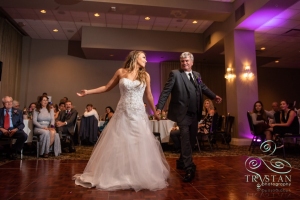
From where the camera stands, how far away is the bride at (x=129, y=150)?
2.13 metres

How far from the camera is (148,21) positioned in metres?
7.54

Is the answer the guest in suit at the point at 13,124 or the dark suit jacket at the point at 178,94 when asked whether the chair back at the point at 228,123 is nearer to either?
the dark suit jacket at the point at 178,94

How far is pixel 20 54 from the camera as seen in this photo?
8656 mm

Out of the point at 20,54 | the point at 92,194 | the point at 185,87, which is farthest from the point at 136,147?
the point at 20,54

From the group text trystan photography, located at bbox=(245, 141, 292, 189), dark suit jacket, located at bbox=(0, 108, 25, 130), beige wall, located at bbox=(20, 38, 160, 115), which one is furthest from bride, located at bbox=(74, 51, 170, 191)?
beige wall, located at bbox=(20, 38, 160, 115)

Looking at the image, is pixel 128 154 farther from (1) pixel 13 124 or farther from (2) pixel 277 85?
(2) pixel 277 85

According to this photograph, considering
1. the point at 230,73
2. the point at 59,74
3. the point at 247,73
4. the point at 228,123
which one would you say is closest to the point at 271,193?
the point at 228,123

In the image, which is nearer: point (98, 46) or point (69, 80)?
point (98, 46)

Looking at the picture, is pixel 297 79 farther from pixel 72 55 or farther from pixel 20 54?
pixel 20 54

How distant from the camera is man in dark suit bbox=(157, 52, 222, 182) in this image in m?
2.52

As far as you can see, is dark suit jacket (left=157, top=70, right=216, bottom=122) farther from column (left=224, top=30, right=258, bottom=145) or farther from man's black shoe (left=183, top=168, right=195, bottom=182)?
column (left=224, top=30, right=258, bottom=145)

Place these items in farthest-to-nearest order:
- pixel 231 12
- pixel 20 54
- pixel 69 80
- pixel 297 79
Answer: pixel 297 79 < pixel 69 80 < pixel 20 54 < pixel 231 12

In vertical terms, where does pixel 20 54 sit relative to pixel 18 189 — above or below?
above

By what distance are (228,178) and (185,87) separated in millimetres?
1149
